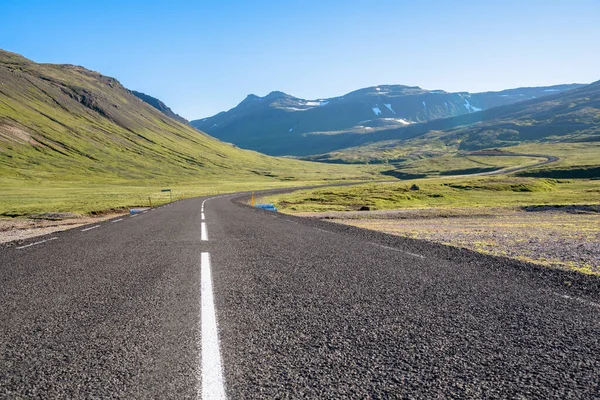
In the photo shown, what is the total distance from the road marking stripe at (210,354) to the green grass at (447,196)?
118ft

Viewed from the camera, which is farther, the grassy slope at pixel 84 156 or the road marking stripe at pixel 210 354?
the grassy slope at pixel 84 156

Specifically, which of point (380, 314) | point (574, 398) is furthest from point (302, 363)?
point (574, 398)

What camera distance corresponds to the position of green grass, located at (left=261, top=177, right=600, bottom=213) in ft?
156

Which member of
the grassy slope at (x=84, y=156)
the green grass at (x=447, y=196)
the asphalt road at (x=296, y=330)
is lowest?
the green grass at (x=447, y=196)

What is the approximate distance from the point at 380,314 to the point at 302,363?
1.82 meters

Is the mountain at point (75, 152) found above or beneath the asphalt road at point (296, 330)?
above

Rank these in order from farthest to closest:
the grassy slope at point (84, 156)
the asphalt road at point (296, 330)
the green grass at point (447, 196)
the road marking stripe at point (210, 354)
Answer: the grassy slope at point (84, 156) < the green grass at point (447, 196) < the asphalt road at point (296, 330) < the road marking stripe at point (210, 354)

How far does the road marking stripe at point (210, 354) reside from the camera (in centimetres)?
326

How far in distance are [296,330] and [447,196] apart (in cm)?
6264

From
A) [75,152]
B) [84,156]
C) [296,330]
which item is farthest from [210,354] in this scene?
[75,152]

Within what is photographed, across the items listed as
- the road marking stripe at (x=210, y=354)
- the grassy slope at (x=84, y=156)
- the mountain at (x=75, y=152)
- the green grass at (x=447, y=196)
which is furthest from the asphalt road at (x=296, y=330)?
the mountain at (x=75, y=152)

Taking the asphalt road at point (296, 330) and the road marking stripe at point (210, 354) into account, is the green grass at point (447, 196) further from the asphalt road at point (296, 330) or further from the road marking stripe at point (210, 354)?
the road marking stripe at point (210, 354)

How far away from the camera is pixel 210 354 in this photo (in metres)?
3.97

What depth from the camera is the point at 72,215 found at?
1194 inches
